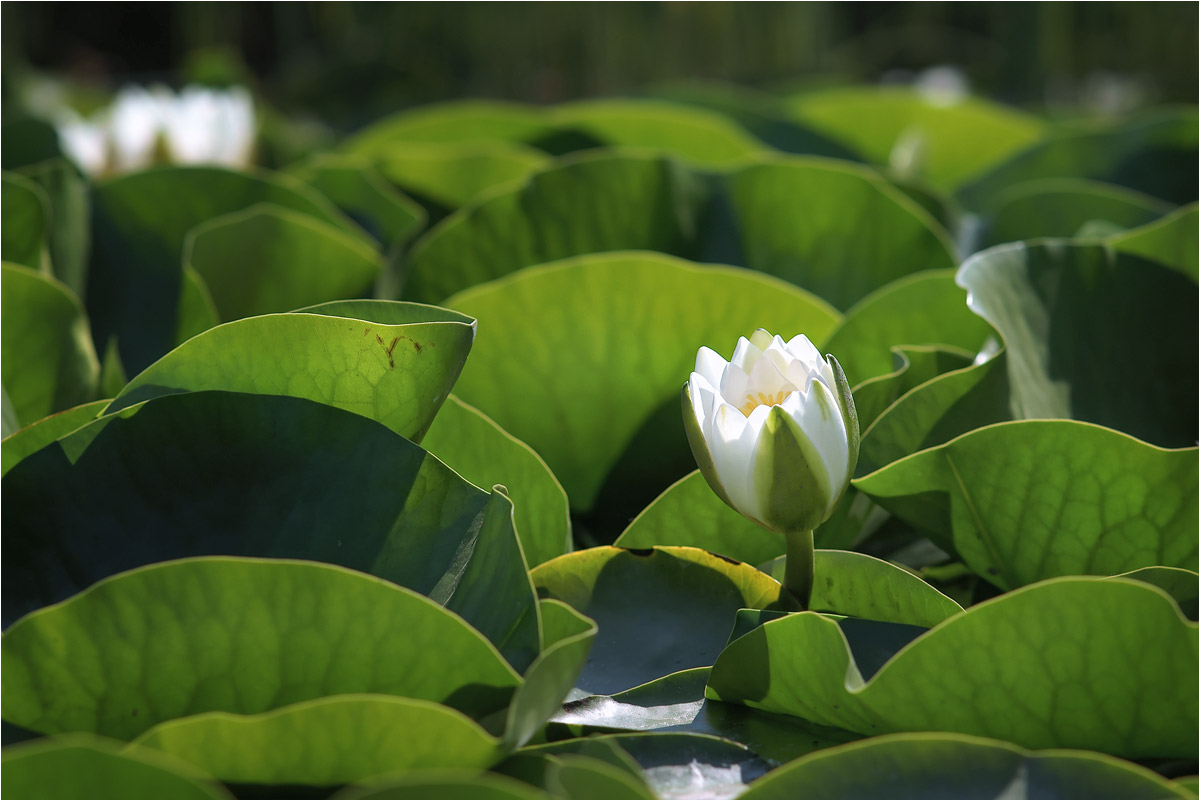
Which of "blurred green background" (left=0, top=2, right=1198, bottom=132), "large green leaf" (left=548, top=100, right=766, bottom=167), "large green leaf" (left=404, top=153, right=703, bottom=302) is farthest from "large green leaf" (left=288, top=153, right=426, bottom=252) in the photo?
"blurred green background" (left=0, top=2, right=1198, bottom=132)

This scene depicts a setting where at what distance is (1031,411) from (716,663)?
28cm

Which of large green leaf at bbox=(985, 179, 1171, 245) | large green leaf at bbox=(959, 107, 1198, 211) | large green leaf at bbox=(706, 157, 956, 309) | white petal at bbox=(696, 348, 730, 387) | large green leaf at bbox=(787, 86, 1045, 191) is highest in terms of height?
large green leaf at bbox=(787, 86, 1045, 191)

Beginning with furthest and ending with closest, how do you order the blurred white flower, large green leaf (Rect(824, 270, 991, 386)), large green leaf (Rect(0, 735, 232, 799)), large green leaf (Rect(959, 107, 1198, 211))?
the blurred white flower, large green leaf (Rect(959, 107, 1198, 211)), large green leaf (Rect(824, 270, 991, 386)), large green leaf (Rect(0, 735, 232, 799))

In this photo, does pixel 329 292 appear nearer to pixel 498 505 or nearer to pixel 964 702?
pixel 498 505

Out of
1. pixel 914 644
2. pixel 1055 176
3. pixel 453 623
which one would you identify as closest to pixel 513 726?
pixel 453 623

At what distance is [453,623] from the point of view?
394mm

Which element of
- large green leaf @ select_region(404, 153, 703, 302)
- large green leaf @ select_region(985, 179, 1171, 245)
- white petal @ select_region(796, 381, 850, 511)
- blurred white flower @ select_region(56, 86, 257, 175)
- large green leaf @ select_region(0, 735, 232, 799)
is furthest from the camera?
blurred white flower @ select_region(56, 86, 257, 175)

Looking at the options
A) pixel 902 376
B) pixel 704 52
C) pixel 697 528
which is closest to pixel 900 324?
pixel 902 376

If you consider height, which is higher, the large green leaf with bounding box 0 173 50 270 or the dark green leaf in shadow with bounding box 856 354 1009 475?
the large green leaf with bounding box 0 173 50 270

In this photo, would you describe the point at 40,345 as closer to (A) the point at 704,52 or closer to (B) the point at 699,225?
(B) the point at 699,225

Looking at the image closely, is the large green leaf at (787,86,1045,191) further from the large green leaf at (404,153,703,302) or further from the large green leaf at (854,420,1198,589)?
the large green leaf at (854,420,1198,589)

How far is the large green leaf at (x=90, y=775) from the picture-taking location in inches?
12.9

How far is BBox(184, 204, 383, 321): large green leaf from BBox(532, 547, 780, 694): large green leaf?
0.36 m

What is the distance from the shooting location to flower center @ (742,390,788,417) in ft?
1.55
